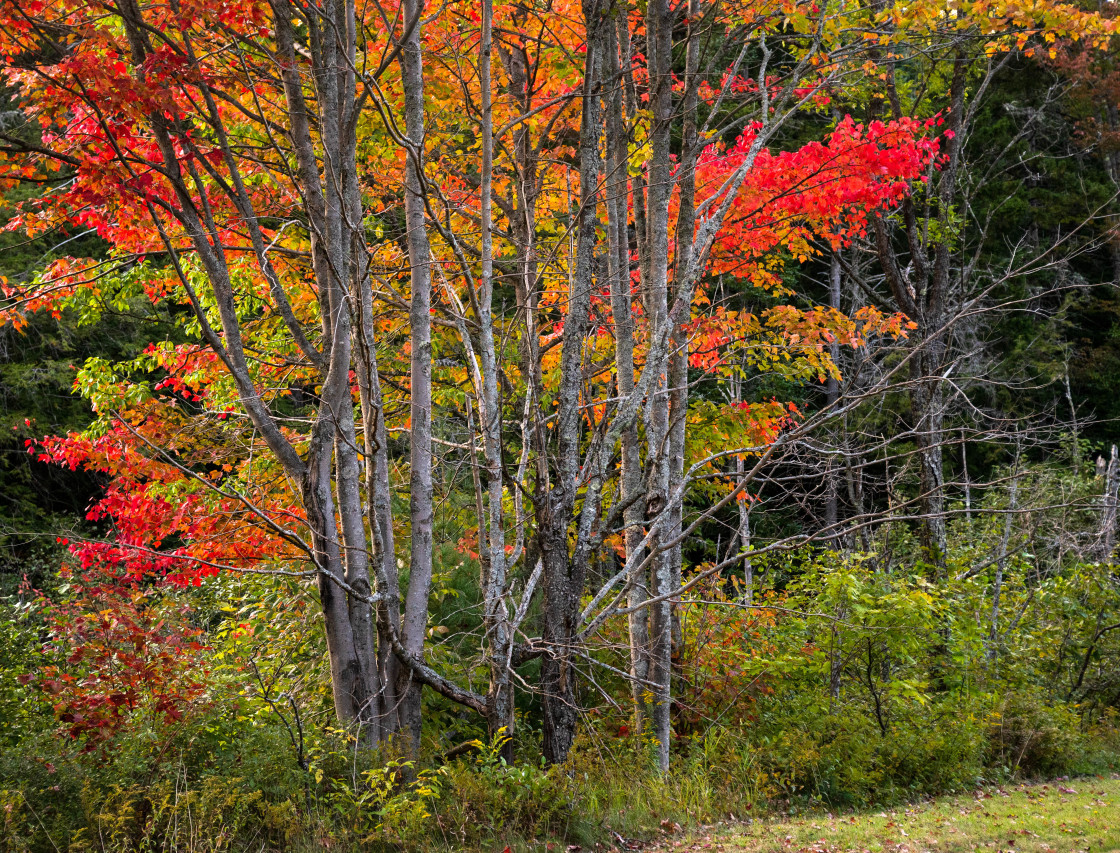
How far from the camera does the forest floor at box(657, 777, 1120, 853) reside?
4.38 metres

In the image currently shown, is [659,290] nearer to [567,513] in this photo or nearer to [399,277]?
[567,513]

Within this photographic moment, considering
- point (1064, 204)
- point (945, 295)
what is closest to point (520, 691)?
point (945, 295)

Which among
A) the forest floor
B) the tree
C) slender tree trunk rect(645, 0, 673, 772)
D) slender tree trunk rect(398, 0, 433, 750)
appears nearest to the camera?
the forest floor

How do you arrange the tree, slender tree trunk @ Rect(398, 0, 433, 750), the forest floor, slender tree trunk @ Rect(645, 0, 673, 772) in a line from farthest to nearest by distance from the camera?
1. slender tree trunk @ Rect(645, 0, 673, 772)
2. slender tree trunk @ Rect(398, 0, 433, 750)
3. the tree
4. the forest floor

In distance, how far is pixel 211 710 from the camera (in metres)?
4.93

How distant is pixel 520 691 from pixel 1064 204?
17.6 meters

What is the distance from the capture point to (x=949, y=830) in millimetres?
4902

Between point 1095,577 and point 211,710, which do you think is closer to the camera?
point 211,710

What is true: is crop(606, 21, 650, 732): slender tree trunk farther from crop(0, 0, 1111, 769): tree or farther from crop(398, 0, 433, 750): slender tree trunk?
crop(398, 0, 433, 750): slender tree trunk

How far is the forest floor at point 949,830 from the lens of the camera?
438 centimetres

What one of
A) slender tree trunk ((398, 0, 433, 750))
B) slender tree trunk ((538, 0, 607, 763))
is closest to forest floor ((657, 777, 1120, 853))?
slender tree trunk ((538, 0, 607, 763))

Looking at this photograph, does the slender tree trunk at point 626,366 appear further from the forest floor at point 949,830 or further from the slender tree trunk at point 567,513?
the forest floor at point 949,830

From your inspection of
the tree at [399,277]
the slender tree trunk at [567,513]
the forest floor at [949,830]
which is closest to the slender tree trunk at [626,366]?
the tree at [399,277]

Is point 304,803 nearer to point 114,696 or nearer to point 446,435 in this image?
point 114,696
